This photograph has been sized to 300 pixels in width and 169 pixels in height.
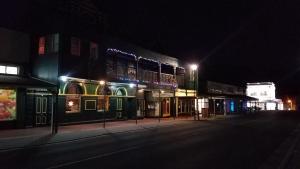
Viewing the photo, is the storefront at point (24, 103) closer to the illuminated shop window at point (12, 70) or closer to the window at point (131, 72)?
the illuminated shop window at point (12, 70)

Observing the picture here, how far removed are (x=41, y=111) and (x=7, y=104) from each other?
273cm

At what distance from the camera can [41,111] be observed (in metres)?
25.1

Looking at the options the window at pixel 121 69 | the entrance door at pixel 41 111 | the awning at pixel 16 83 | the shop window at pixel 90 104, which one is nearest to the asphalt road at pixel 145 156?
the awning at pixel 16 83

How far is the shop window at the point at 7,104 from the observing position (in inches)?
894

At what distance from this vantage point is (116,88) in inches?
1284

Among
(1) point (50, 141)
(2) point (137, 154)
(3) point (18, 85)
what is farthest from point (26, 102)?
(2) point (137, 154)

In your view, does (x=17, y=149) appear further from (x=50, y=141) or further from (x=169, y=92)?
(x=169, y=92)

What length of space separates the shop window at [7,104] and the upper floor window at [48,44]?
14.2ft

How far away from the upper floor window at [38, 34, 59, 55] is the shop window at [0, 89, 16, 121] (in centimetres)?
432

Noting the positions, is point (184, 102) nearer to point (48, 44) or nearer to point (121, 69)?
point (121, 69)

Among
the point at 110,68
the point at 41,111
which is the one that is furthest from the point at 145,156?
the point at 110,68

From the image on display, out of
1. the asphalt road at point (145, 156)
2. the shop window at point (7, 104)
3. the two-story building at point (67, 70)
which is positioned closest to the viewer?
the asphalt road at point (145, 156)

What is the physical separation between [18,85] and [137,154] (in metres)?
11.2

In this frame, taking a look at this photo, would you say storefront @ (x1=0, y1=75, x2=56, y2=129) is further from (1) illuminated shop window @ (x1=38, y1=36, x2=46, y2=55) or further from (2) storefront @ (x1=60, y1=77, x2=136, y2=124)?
(1) illuminated shop window @ (x1=38, y1=36, x2=46, y2=55)
